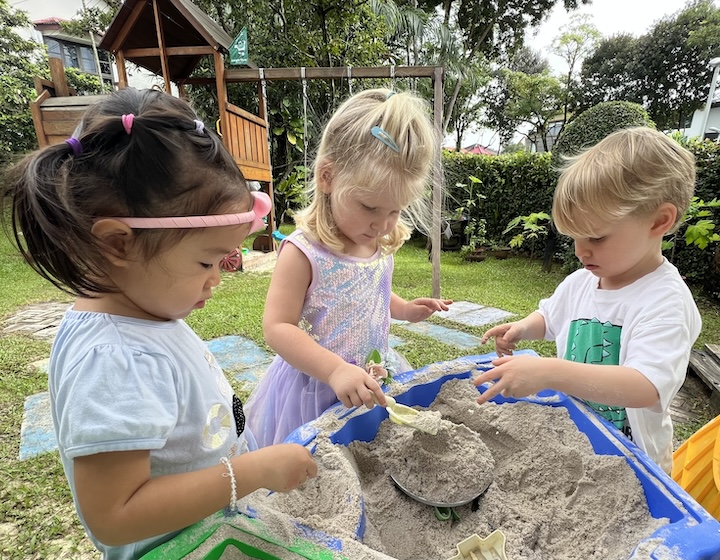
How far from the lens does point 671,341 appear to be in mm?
1038

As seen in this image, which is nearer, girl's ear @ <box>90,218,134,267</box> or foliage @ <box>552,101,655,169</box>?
girl's ear @ <box>90,218,134,267</box>

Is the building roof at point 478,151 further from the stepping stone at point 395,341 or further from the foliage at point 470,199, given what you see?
the stepping stone at point 395,341

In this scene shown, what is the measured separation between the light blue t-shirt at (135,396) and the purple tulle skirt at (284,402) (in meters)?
0.43

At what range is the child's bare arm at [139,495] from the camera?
593 millimetres

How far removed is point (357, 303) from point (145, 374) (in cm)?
80

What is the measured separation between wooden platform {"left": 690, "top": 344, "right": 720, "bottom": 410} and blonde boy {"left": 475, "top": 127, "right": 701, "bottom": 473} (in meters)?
1.90

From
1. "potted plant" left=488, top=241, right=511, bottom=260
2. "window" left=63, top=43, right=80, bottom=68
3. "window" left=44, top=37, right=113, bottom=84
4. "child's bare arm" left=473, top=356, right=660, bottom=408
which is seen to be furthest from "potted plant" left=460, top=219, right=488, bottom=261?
"window" left=63, top=43, right=80, bottom=68

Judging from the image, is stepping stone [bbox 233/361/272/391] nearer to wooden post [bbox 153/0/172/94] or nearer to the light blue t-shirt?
the light blue t-shirt

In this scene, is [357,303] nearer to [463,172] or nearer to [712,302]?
[712,302]

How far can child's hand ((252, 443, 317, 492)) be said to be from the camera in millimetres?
723

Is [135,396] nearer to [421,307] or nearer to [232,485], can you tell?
[232,485]

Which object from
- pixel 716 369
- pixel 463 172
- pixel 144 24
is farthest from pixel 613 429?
pixel 463 172

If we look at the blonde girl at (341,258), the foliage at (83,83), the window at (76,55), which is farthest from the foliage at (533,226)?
the window at (76,55)

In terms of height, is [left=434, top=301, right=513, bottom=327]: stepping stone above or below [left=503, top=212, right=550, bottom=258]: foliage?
below
